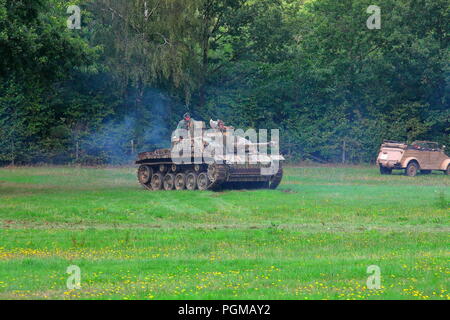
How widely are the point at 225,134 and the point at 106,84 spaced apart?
1783 centimetres

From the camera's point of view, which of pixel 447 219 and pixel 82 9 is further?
pixel 82 9

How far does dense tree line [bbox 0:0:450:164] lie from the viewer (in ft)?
148

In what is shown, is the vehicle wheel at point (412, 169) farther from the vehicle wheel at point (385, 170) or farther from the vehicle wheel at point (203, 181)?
the vehicle wheel at point (203, 181)

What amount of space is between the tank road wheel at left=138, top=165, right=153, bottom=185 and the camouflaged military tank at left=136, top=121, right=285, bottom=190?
0.59 m

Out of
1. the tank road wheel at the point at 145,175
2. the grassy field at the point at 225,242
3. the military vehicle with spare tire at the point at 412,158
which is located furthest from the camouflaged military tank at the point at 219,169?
the military vehicle with spare tire at the point at 412,158

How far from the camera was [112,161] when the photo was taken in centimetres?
4722

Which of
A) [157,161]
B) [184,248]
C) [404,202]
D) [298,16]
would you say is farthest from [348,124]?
[184,248]

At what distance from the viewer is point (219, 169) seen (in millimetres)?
28953

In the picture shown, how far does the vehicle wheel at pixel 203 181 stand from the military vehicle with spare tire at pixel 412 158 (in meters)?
11.9

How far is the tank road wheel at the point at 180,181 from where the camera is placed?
31188mm

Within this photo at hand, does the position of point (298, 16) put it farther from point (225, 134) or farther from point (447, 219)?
point (447, 219)

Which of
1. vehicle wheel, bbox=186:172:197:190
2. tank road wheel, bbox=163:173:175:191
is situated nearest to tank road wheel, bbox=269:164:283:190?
vehicle wheel, bbox=186:172:197:190

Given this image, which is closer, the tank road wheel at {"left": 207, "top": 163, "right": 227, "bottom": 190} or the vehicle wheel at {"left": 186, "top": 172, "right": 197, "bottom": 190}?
the tank road wheel at {"left": 207, "top": 163, "right": 227, "bottom": 190}

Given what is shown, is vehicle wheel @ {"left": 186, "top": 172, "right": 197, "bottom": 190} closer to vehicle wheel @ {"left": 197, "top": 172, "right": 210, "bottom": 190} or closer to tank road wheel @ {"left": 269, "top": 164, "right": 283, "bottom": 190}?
vehicle wheel @ {"left": 197, "top": 172, "right": 210, "bottom": 190}
